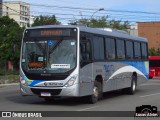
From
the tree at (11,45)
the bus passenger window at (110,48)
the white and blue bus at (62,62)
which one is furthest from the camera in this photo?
the tree at (11,45)

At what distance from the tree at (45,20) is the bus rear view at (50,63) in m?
44.8

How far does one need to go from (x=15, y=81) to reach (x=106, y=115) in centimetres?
2501

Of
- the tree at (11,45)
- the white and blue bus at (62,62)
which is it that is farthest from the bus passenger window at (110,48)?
the tree at (11,45)

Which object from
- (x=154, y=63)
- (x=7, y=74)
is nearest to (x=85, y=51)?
(x=7, y=74)

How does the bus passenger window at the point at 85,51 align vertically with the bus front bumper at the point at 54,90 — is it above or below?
above

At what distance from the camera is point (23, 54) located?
16859 millimetres

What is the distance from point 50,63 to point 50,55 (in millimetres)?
308

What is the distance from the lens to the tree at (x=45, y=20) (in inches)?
2427

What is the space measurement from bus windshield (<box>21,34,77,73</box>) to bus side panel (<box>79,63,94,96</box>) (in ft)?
1.79

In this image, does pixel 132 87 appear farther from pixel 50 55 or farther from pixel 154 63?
pixel 154 63

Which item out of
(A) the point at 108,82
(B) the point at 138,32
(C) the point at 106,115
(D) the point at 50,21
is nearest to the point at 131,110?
(C) the point at 106,115

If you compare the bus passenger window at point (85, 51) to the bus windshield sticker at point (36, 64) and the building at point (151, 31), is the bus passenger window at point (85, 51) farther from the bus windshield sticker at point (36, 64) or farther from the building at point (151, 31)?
the building at point (151, 31)

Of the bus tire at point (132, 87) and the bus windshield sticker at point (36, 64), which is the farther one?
the bus tire at point (132, 87)

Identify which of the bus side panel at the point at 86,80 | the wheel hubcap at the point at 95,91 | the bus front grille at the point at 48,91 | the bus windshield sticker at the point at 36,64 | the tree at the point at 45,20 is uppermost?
the tree at the point at 45,20
